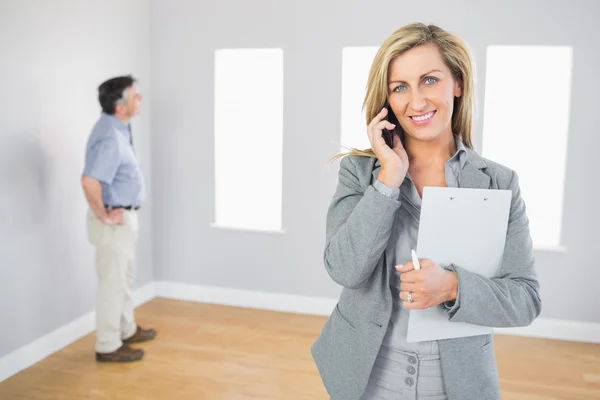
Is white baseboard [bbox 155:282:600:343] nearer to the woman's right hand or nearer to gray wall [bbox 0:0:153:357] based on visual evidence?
gray wall [bbox 0:0:153:357]

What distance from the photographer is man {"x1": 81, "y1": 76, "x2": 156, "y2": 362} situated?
3637 mm

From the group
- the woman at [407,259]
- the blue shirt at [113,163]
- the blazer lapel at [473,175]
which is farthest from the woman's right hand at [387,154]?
the blue shirt at [113,163]

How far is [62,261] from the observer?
391cm

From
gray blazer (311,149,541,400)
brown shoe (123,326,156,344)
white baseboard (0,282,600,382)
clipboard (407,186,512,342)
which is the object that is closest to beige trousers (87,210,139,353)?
brown shoe (123,326,156,344)

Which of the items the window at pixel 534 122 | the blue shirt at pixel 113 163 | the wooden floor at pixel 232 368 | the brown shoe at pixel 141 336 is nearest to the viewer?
the wooden floor at pixel 232 368

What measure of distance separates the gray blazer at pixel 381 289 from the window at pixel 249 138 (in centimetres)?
353

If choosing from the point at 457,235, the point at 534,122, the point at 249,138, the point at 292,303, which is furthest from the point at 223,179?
the point at 457,235

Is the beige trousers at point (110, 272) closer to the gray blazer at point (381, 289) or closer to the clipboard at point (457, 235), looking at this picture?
the gray blazer at point (381, 289)

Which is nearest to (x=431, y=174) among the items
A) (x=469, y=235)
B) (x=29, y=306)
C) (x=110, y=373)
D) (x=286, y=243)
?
(x=469, y=235)

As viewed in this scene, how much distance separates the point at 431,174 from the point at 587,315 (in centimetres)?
355

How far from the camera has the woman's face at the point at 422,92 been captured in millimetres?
1277

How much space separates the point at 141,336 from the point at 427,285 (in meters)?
3.36

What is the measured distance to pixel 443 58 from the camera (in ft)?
4.24

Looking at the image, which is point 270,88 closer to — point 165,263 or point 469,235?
point 165,263
